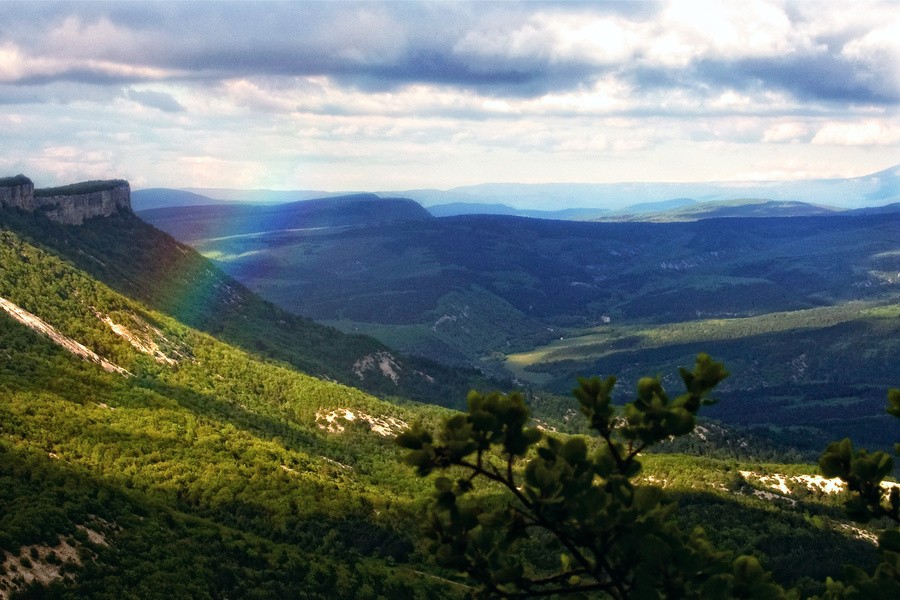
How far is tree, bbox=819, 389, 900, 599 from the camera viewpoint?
19359mm

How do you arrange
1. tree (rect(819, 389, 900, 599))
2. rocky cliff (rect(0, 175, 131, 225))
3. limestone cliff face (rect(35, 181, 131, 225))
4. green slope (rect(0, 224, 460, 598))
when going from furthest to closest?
limestone cliff face (rect(35, 181, 131, 225)), rocky cliff (rect(0, 175, 131, 225)), green slope (rect(0, 224, 460, 598)), tree (rect(819, 389, 900, 599))

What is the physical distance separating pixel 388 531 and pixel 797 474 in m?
80.8

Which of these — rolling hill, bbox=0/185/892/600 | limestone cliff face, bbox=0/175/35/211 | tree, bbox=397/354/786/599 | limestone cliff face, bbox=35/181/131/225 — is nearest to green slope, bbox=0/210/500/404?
rolling hill, bbox=0/185/892/600

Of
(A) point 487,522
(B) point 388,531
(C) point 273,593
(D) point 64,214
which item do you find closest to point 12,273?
(D) point 64,214

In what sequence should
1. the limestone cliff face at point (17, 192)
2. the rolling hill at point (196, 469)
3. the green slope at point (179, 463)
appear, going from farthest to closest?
the limestone cliff face at point (17, 192), the green slope at point (179, 463), the rolling hill at point (196, 469)

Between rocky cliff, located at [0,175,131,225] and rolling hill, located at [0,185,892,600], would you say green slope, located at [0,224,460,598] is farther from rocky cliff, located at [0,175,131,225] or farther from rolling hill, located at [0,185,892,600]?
rocky cliff, located at [0,175,131,225]

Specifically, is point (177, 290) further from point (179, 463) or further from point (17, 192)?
point (179, 463)

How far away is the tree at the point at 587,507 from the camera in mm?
17234

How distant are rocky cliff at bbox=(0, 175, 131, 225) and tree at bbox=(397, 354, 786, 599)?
152988 mm

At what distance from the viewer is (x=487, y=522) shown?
18.3 meters

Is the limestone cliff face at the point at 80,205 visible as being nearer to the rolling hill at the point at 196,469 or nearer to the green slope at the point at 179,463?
the rolling hill at the point at 196,469

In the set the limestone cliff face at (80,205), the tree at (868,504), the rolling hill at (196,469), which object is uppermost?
the limestone cliff face at (80,205)

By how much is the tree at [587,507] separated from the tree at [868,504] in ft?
8.37

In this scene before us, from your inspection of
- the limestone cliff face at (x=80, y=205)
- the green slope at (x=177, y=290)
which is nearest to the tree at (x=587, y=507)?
the green slope at (x=177, y=290)
